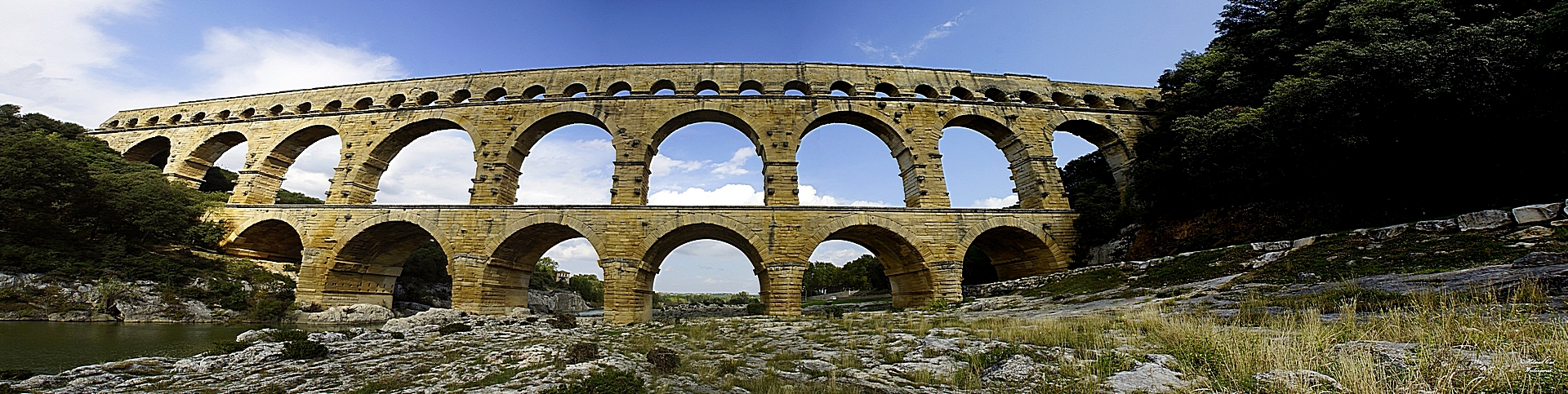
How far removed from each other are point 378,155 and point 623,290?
1181 centimetres

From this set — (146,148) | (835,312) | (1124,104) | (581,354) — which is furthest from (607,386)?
(146,148)

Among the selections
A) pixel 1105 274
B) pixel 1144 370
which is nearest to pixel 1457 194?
pixel 1105 274

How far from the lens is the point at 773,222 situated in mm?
17547

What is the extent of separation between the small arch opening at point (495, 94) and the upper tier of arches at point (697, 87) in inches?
1.3

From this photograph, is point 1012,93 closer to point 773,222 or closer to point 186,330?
point 773,222

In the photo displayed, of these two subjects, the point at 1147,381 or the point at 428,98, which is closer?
the point at 1147,381

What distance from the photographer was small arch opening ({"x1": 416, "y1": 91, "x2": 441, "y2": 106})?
71.9 feet

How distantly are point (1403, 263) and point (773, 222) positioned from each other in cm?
1332

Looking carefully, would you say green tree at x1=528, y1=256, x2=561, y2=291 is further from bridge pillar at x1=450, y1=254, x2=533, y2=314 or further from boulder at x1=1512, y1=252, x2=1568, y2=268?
boulder at x1=1512, y1=252, x2=1568, y2=268

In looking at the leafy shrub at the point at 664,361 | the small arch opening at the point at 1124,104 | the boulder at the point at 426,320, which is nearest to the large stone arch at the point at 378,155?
the boulder at the point at 426,320

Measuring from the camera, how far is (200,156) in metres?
22.6

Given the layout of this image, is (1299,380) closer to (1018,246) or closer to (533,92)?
(1018,246)

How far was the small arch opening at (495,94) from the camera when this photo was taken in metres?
21.7

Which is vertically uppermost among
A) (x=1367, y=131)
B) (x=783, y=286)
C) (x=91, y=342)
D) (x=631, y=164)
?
(x=631, y=164)
